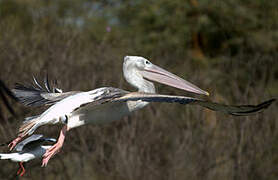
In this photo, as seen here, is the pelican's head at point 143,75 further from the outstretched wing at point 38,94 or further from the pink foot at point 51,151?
the pink foot at point 51,151

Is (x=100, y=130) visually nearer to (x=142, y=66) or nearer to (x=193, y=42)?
(x=142, y=66)

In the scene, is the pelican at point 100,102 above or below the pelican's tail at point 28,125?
above

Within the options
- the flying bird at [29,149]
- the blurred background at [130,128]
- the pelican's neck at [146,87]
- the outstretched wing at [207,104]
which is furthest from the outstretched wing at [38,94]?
the blurred background at [130,128]

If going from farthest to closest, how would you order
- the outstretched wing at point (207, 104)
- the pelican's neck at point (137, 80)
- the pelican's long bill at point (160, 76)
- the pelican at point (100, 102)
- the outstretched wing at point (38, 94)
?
the pelican's long bill at point (160, 76), the pelican's neck at point (137, 80), the outstretched wing at point (38, 94), the pelican at point (100, 102), the outstretched wing at point (207, 104)

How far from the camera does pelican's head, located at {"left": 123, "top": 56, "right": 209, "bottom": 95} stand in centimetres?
695

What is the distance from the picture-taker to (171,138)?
11703 millimetres

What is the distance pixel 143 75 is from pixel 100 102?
135 cm

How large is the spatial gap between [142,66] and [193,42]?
1290 cm

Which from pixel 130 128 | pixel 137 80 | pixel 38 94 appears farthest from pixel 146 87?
pixel 130 128

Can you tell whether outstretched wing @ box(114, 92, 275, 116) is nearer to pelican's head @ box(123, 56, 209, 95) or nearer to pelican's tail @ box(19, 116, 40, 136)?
pelican's tail @ box(19, 116, 40, 136)

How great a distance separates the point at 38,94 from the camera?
23.1 ft

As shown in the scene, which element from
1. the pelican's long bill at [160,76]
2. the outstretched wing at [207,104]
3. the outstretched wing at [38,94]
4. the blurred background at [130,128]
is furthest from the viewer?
the blurred background at [130,128]

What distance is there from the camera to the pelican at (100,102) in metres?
5.58

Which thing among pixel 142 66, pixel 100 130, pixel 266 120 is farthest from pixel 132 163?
pixel 142 66
